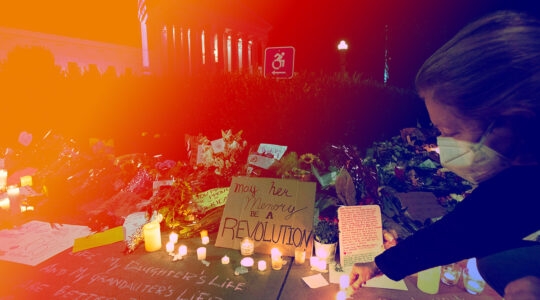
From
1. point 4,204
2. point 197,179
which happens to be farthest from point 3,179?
point 197,179

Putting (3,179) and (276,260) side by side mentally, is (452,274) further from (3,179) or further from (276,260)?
(3,179)

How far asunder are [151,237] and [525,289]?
261 cm

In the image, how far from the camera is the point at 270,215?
296cm

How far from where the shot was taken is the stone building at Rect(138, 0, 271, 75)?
15914mm

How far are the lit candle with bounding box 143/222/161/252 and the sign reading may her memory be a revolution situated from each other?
0.55 metres

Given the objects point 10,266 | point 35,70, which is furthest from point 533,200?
point 35,70

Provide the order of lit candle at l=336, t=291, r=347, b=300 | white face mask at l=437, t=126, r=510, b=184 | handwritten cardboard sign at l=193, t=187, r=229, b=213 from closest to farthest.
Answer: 1. white face mask at l=437, t=126, r=510, b=184
2. lit candle at l=336, t=291, r=347, b=300
3. handwritten cardboard sign at l=193, t=187, r=229, b=213

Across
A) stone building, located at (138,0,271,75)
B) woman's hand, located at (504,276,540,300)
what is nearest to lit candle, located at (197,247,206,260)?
woman's hand, located at (504,276,540,300)

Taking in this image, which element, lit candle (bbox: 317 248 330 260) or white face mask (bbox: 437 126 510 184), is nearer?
white face mask (bbox: 437 126 510 184)

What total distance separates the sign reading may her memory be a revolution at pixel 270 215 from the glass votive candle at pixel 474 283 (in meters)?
1.16

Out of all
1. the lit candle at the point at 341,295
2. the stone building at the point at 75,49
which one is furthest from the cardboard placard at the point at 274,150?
the stone building at the point at 75,49

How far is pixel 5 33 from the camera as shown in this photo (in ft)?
32.6

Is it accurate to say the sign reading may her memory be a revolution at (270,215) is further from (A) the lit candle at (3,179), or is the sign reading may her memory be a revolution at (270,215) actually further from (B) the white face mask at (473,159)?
(A) the lit candle at (3,179)

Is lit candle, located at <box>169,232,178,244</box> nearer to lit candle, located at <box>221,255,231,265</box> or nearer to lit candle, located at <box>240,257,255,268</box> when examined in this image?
lit candle, located at <box>221,255,231,265</box>
